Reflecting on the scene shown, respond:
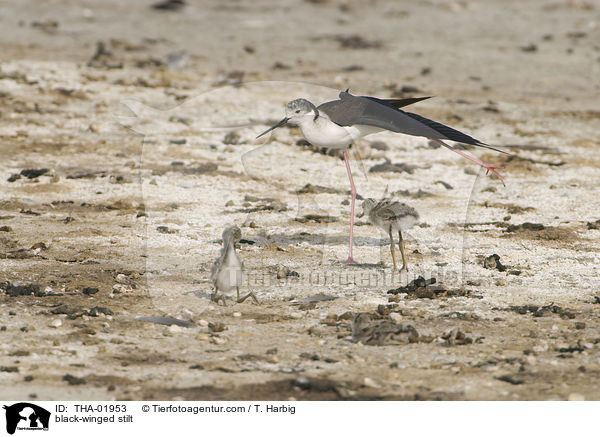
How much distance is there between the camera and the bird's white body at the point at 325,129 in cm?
591

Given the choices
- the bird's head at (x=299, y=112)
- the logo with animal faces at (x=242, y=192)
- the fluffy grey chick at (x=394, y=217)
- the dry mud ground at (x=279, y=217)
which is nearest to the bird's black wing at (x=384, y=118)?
the bird's head at (x=299, y=112)

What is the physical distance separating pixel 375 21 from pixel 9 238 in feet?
36.6

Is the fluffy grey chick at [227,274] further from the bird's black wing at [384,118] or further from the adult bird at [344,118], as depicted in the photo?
the bird's black wing at [384,118]

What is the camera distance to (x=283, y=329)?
17.2ft

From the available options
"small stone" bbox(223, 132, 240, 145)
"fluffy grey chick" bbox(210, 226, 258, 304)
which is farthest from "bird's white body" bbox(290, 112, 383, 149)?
"small stone" bbox(223, 132, 240, 145)

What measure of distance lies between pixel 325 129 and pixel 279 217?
5.83ft

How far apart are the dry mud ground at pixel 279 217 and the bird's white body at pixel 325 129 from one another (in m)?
0.94

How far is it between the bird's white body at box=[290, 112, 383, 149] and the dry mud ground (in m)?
0.94

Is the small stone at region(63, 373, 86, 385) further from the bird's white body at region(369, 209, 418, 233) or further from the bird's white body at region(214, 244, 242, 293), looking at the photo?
the bird's white body at region(369, 209, 418, 233)

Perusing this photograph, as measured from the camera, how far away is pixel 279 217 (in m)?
7.59

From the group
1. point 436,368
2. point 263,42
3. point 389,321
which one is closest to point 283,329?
point 389,321

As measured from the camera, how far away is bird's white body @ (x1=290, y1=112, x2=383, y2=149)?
5.91 m

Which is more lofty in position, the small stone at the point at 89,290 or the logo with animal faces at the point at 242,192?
the logo with animal faces at the point at 242,192

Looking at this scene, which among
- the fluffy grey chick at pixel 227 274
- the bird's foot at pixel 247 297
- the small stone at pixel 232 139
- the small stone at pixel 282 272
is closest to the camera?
the fluffy grey chick at pixel 227 274
